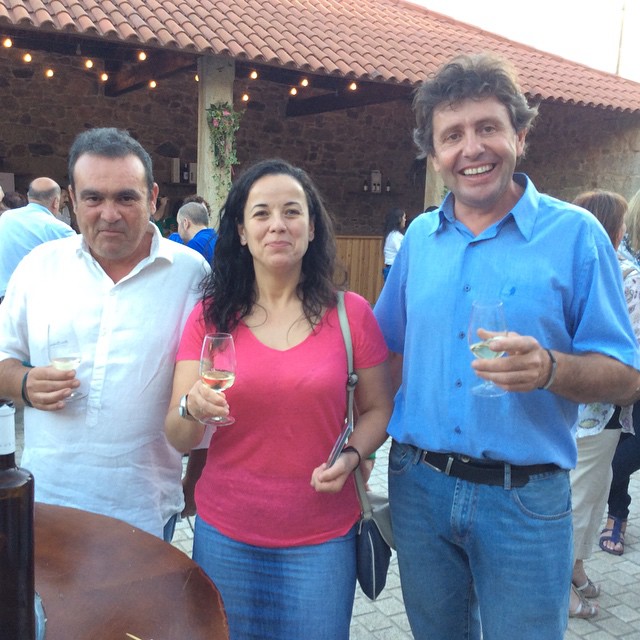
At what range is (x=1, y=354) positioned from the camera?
2318 mm

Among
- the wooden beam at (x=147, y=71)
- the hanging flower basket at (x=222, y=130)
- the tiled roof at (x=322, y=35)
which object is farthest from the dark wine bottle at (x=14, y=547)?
the wooden beam at (x=147, y=71)

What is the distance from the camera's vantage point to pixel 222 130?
27.9ft

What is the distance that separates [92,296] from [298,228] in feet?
2.41

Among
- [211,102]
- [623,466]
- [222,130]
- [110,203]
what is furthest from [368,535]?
[211,102]

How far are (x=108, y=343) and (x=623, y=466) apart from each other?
3315 mm

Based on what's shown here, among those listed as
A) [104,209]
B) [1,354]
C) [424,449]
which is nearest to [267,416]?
[424,449]

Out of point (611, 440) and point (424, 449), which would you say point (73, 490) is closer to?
point (424, 449)

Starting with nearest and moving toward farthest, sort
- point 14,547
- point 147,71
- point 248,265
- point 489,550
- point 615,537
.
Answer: point 14,547 < point 489,550 < point 248,265 < point 615,537 < point 147,71

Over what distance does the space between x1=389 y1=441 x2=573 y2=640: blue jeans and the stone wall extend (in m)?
10.6

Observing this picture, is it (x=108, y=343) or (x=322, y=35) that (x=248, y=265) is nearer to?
(x=108, y=343)

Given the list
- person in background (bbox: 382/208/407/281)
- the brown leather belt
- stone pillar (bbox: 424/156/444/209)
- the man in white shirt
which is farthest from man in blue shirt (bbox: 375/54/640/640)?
stone pillar (bbox: 424/156/444/209)

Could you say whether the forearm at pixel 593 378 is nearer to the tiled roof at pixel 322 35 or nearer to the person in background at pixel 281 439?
the person in background at pixel 281 439

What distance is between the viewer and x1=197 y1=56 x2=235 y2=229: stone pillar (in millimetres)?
8508

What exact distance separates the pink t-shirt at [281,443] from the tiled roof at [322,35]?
667 cm
